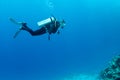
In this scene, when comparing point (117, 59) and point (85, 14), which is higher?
point (85, 14)

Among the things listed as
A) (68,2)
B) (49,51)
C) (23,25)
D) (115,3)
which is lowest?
(23,25)

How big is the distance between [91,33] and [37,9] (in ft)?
95.6

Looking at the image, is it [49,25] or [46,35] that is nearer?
[49,25]

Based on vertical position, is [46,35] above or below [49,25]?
above

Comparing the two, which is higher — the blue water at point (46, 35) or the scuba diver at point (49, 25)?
the blue water at point (46, 35)

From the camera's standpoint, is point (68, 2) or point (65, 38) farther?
point (65, 38)

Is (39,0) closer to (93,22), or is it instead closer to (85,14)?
(85,14)

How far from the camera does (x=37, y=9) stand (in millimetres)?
86000

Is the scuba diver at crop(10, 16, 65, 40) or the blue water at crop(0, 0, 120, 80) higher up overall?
the blue water at crop(0, 0, 120, 80)

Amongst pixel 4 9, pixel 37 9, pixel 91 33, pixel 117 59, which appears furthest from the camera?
pixel 91 33

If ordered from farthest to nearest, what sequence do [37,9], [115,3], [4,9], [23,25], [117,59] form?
[37,9] → [4,9] → [115,3] → [117,59] → [23,25]

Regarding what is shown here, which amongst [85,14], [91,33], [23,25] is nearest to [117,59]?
[23,25]

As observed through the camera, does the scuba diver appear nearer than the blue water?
Yes

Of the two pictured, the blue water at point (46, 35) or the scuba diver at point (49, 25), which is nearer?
the scuba diver at point (49, 25)
